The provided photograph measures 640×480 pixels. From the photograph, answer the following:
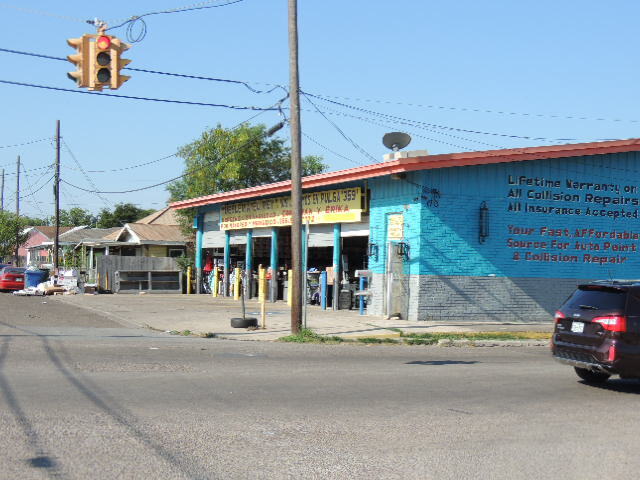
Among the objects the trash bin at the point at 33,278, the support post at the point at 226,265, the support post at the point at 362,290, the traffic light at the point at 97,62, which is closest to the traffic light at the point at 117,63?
the traffic light at the point at 97,62

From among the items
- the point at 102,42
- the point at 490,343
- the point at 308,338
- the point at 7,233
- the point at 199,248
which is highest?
the point at 102,42

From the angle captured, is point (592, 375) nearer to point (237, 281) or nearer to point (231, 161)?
point (237, 281)

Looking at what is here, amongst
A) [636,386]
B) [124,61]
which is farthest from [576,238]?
[124,61]

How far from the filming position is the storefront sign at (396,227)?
76.6 feet

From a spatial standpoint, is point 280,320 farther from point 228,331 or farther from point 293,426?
point 293,426

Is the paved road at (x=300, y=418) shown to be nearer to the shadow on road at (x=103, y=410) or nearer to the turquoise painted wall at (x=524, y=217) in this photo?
the shadow on road at (x=103, y=410)

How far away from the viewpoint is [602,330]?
11062 mm

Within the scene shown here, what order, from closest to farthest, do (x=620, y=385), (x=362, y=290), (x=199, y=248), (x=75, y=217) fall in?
(x=620, y=385) < (x=362, y=290) < (x=199, y=248) < (x=75, y=217)

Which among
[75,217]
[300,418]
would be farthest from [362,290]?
[75,217]

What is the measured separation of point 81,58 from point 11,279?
30.9 m

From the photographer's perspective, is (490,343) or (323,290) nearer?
(490,343)

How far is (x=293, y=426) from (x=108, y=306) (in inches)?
844

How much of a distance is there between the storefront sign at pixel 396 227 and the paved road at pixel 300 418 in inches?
349

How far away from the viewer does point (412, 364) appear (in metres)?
14.1
